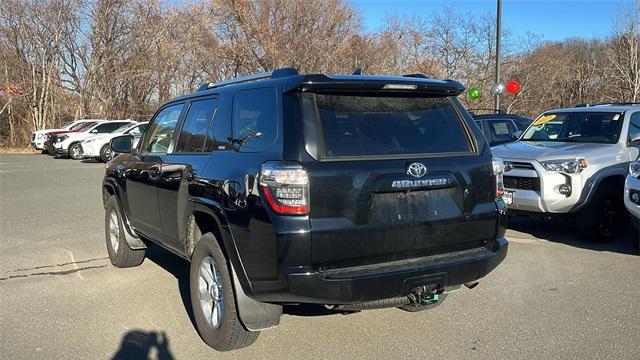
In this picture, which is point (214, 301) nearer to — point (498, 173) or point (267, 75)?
point (267, 75)

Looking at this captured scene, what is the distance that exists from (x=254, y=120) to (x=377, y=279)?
54.4 inches

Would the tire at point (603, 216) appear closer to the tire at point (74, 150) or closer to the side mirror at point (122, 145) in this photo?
the side mirror at point (122, 145)

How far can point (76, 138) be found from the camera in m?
24.2

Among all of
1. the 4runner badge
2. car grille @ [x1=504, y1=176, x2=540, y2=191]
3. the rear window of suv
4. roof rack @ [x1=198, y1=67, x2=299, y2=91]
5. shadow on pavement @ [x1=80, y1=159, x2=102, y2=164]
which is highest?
roof rack @ [x1=198, y1=67, x2=299, y2=91]

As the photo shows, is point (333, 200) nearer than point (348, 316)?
Yes

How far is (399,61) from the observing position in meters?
32.0

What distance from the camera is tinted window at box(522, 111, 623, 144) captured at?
7.84m

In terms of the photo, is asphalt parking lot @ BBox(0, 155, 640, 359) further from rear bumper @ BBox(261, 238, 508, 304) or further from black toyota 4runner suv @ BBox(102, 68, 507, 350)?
rear bumper @ BBox(261, 238, 508, 304)

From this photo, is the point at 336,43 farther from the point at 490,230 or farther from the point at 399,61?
the point at 490,230

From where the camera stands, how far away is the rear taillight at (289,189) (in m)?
3.25

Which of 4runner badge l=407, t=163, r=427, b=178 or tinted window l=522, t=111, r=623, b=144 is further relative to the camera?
tinted window l=522, t=111, r=623, b=144

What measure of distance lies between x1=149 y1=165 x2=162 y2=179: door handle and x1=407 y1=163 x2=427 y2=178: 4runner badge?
2427 mm

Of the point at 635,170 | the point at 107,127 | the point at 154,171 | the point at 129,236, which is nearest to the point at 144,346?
the point at 154,171

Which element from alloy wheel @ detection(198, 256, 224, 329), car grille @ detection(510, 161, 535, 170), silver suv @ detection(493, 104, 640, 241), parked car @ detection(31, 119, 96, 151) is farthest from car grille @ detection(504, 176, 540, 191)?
parked car @ detection(31, 119, 96, 151)
